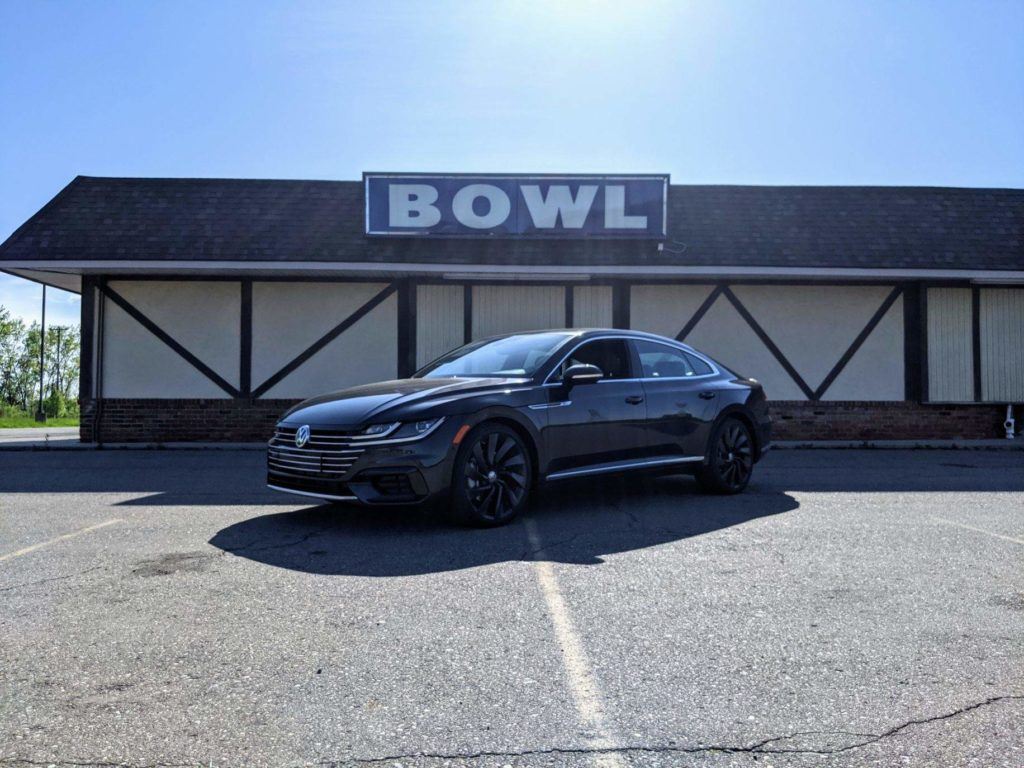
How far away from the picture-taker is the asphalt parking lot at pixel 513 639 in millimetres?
2734

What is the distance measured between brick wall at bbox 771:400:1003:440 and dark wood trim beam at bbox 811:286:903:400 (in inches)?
12.7

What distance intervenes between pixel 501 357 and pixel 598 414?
1.01m

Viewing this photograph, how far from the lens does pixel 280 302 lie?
614 inches

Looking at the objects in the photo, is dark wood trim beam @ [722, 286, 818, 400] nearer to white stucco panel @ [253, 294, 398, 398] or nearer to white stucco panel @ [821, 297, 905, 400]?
white stucco panel @ [821, 297, 905, 400]

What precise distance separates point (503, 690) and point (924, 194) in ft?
56.1

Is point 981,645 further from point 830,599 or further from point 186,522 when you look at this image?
point 186,522

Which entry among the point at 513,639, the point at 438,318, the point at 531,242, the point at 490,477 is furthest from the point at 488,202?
the point at 513,639

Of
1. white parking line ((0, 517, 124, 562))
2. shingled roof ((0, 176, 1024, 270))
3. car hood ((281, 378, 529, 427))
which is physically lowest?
white parking line ((0, 517, 124, 562))

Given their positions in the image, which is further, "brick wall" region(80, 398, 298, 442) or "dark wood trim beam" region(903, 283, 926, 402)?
"dark wood trim beam" region(903, 283, 926, 402)

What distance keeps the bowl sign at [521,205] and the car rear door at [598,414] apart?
799 cm

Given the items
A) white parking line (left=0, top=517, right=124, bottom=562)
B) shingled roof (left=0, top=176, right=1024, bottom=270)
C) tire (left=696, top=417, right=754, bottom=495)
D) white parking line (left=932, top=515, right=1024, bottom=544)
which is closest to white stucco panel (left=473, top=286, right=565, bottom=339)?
shingled roof (left=0, top=176, right=1024, bottom=270)

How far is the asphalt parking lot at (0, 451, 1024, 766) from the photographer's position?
8.97 feet

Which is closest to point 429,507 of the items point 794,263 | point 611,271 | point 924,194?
point 611,271

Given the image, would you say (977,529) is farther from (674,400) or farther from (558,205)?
(558,205)
